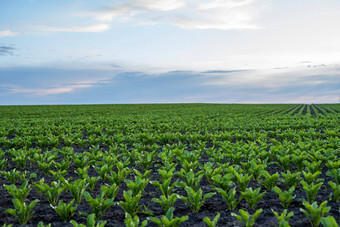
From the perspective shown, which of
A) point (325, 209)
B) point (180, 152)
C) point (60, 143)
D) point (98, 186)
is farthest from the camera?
point (60, 143)

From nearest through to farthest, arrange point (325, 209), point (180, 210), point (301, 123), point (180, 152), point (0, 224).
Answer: point (325, 209) → point (0, 224) → point (180, 210) → point (180, 152) → point (301, 123)

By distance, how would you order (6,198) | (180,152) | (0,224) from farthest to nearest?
(180,152) → (6,198) → (0,224)

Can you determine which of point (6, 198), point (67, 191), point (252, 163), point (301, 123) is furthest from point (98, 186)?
point (301, 123)

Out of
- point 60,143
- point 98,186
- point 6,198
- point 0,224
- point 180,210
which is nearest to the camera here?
point 0,224

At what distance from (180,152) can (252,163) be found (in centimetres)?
259

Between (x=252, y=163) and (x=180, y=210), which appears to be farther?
(x=252, y=163)

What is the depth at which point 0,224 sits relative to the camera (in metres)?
5.05

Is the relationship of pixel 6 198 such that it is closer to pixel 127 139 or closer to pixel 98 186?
pixel 98 186

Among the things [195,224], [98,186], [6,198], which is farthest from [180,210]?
[6,198]

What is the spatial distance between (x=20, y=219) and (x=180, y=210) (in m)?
2.79

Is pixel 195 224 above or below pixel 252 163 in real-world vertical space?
below

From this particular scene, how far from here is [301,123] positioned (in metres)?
19.2

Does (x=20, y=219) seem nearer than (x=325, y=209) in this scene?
No

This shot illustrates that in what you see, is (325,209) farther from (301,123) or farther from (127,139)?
(301,123)
